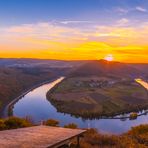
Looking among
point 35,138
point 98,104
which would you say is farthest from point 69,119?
point 35,138

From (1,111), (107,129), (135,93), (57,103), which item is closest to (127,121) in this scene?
(107,129)

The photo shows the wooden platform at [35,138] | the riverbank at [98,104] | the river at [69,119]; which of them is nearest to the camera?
the wooden platform at [35,138]

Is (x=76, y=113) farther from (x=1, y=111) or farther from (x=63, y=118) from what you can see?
(x=1, y=111)

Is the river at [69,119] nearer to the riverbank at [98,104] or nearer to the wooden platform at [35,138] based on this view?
the riverbank at [98,104]

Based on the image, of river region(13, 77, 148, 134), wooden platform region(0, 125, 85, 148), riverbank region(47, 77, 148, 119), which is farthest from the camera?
riverbank region(47, 77, 148, 119)

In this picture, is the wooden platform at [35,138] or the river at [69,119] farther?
the river at [69,119]

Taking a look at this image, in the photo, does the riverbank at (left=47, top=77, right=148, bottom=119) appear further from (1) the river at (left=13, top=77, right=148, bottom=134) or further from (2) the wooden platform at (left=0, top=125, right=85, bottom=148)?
(2) the wooden platform at (left=0, top=125, right=85, bottom=148)

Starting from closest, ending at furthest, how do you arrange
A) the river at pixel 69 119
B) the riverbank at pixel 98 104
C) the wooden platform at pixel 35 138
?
1. the wooden platform at pixel 35 138
2. the river at pixel 69 119
3. the riverbank at pixel 98 104

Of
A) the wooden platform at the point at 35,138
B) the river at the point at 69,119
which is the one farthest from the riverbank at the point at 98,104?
the wooden platform at the point at 35,138

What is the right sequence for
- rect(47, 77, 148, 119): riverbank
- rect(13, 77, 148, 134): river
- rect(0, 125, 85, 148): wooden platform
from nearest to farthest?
rect(0, 125, 85, 148): wooden platform
rect(13, 77, 148, 134): river
rect(47, 77, 148, 119): riverbank

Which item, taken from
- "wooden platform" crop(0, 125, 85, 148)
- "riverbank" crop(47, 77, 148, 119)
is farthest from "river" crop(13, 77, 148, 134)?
"wooden platform" crop(0, 125, 85, 148)
